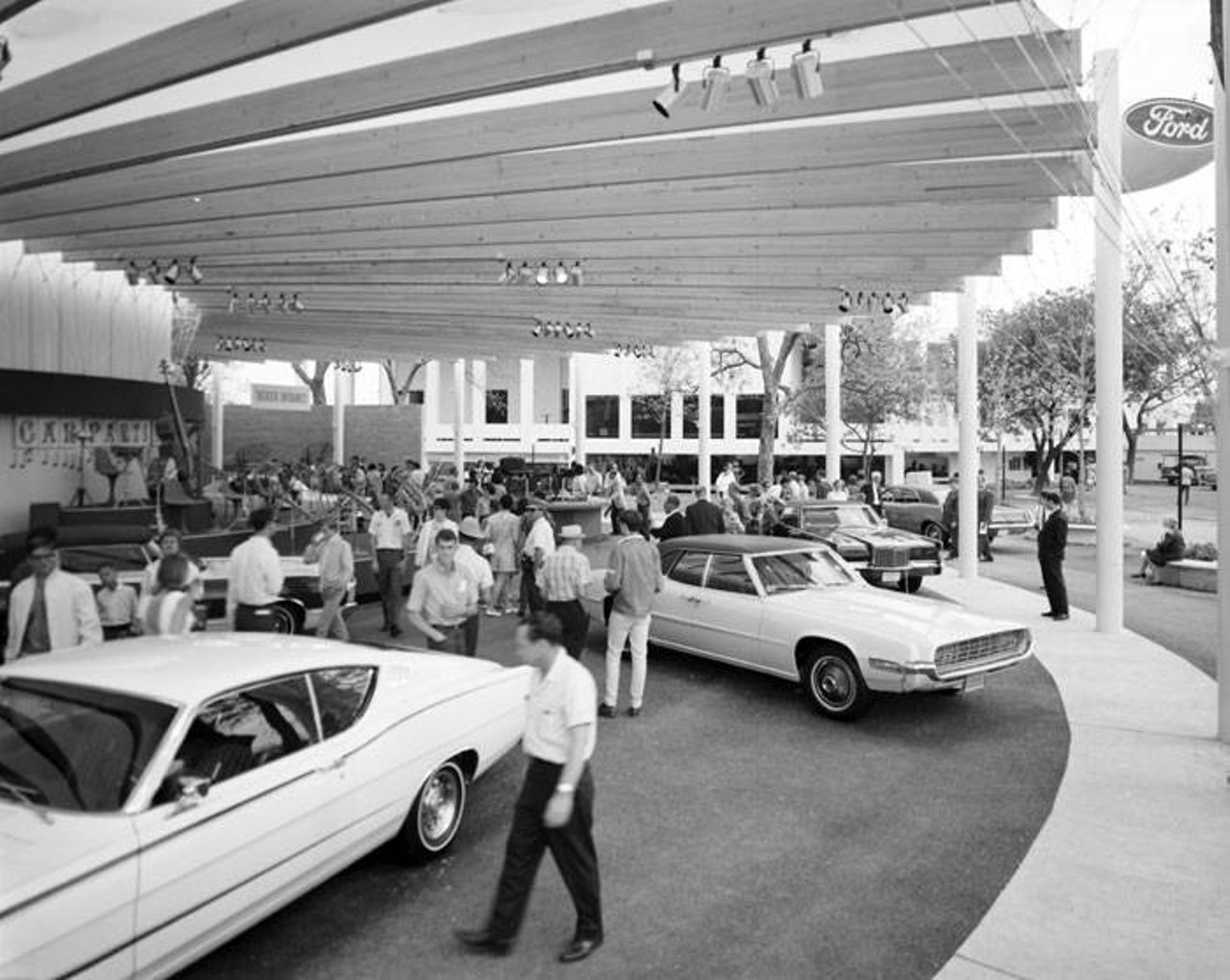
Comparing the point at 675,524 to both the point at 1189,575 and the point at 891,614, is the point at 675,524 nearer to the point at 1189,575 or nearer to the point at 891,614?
the point at 891,614

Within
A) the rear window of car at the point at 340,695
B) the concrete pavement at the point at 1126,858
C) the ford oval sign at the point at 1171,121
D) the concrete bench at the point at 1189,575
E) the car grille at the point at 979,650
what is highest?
the ford oval sign at the point at 1171,121

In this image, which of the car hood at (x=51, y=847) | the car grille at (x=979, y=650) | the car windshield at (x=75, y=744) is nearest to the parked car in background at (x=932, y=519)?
the car grille at (x=979, y=650)

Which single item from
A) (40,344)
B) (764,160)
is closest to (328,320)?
(40,344)

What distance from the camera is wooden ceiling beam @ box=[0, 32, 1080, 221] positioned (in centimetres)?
664

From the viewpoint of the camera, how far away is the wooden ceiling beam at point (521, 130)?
21.8 ft

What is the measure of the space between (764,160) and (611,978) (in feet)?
24.1

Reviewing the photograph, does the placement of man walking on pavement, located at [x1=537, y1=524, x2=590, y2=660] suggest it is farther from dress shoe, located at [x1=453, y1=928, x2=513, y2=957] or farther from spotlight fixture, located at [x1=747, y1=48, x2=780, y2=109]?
spotlight fixture, located at [x1=747, y1=48, x2=780, y2=109]

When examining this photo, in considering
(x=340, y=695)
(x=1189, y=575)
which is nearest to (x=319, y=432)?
(x=1189, y=575)

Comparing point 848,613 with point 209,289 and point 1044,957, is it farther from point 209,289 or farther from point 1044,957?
point 209,289

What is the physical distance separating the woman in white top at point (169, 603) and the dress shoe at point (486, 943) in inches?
128

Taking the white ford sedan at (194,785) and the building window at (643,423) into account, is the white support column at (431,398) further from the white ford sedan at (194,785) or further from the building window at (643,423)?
the white ford sedan at (194,785)

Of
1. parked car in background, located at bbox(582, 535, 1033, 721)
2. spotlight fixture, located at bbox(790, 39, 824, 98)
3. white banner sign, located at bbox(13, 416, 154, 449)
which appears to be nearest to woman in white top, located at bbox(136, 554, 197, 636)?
parked car in background, located at bbox(582, 535, 1033, 721)

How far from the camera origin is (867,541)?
13.5 metres

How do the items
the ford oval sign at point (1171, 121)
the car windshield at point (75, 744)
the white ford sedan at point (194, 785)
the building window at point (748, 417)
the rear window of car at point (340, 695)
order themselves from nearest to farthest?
the white ford sedan at point (194, 785), the car windshield at point (75, 744), the rear window of car at point (340, 695), the ford oval sign at point (1171, 121), the building window at point (748, 417)
